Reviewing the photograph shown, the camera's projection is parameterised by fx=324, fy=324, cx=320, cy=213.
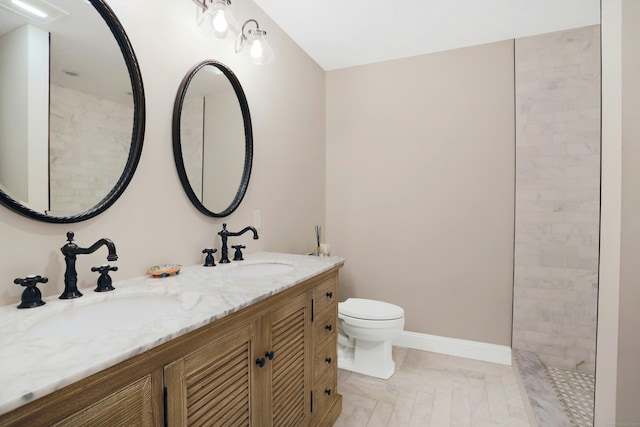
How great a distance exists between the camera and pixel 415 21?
229cm

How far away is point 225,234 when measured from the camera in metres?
1.72

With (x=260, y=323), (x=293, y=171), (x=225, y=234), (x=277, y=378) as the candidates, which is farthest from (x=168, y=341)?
(x=293, y=171)

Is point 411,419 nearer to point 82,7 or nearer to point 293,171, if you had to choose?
point 293,171

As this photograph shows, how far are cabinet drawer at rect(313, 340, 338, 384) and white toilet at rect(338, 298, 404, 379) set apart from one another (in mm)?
493

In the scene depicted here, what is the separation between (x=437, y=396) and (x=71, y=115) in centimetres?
245

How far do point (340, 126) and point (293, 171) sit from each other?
32.1 inches

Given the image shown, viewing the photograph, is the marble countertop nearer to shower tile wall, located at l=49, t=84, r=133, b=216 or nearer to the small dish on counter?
the small dish on counter

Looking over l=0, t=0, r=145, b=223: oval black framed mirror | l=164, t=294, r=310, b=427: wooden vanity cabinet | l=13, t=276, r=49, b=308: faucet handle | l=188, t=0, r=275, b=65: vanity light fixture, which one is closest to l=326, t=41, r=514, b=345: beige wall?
l=188, t=0, r=275, b=65: vanity light fixture

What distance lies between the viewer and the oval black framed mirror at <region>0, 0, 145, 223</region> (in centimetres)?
100

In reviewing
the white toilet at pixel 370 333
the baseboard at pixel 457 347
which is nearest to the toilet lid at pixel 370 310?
the white toilet at pixel 370 333

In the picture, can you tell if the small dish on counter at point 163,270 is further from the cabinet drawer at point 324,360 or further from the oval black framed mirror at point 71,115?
the cabinet drawer at point 324,360

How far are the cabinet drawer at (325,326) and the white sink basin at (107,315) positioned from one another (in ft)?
2.41

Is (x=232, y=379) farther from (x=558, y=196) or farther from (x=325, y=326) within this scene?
(x=558, y=196)

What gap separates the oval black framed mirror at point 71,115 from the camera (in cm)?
100
